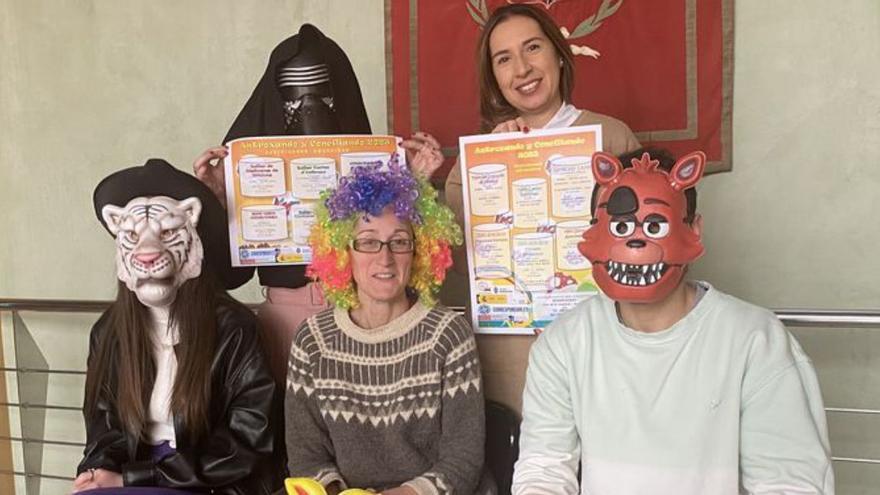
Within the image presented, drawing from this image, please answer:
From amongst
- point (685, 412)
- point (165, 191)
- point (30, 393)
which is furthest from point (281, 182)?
point (30, 393)

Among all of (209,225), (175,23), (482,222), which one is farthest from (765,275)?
(175,23)

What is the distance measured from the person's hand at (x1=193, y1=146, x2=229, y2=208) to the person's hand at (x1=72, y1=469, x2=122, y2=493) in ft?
2.35

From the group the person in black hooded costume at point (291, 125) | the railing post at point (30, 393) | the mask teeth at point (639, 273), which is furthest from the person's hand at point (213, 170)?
the railing post at point (30, 393)

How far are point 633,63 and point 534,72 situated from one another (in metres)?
0.94

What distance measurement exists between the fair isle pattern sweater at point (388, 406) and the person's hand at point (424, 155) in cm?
43

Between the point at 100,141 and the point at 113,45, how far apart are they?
1.36 feet

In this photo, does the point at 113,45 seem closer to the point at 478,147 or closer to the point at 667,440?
the point at 478,147

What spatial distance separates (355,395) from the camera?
1709 millimetres

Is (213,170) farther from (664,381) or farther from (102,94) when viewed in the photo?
(102,94)

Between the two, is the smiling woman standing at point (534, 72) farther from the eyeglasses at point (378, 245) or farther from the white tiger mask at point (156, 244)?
the white tiger mask at point (156, 244)

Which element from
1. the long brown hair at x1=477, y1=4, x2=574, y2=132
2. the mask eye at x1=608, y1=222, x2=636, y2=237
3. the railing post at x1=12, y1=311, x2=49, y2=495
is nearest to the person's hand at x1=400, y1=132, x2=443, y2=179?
the long brown hair at x1=477, y1=4, x2=574, y2=132

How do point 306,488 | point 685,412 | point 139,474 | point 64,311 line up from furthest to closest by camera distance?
point 64,311, point 139,474, point 306,488, point 685,412

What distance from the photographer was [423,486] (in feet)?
5.21

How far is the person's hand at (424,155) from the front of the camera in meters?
2.00
